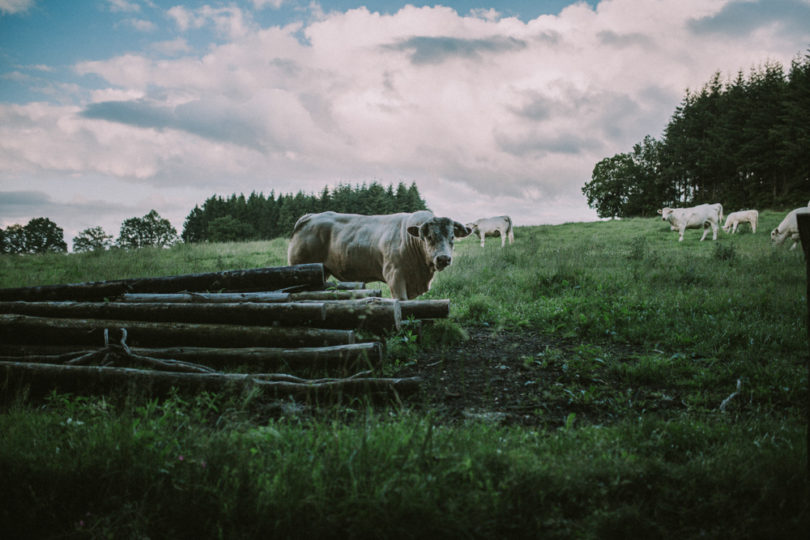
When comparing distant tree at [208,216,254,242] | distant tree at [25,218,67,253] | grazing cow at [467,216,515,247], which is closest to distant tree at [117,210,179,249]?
distant tree at [208,216,254,242]

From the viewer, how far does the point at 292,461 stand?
2299 mm

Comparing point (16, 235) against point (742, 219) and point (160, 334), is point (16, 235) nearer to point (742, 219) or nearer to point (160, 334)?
point (160, 334)

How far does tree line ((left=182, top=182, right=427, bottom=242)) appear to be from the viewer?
7312cm

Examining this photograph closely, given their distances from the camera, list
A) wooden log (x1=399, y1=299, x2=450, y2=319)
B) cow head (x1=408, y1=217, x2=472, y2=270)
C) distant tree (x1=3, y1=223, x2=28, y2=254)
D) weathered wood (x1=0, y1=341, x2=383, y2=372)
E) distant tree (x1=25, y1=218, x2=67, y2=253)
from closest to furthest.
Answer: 1. weathered wood (x1=0, y1=341, x2=383, y2=372)
2. wooden log (x1=399, y1=299, x2=450, y2=319)
3. cow head (x1=408, y1=217, x2=472, y2=270)
4. distant tree (x1=3, y1=223, x2=28, y2=254)
5. distant tree (x1=25, y1=218, x2=67, y2=253)

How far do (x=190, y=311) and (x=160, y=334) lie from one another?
0.41 metres

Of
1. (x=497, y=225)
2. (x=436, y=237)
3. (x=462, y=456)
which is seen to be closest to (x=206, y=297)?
(x=436, y=237)

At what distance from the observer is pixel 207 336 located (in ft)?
15.3

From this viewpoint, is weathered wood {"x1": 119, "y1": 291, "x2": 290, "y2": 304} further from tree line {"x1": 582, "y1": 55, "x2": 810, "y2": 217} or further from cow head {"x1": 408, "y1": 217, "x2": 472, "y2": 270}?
tree line {"x1": 582, "y1": 55, "x2": 810, "y2": 217}

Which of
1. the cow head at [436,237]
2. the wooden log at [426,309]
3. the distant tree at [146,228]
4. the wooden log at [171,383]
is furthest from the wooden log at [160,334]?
the distant tree at [146,228]

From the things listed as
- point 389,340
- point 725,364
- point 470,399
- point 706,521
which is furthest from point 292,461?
point 725,364

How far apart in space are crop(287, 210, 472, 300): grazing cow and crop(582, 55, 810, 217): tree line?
45.7m

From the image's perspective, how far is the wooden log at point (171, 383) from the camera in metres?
3.58

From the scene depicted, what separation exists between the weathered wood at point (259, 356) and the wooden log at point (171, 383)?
0.36 m

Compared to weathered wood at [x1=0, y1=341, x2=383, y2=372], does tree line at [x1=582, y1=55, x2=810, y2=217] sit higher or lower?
higher
